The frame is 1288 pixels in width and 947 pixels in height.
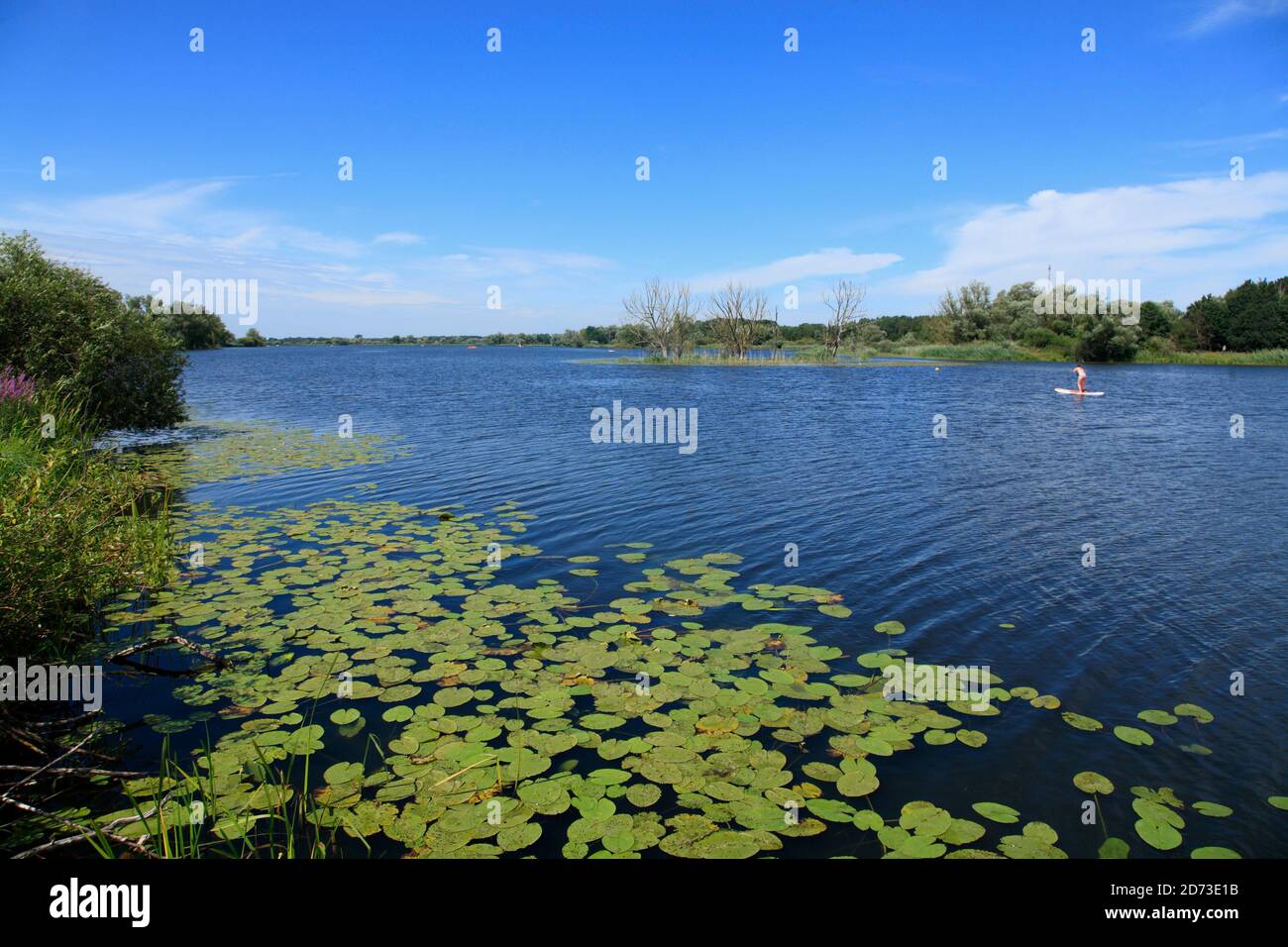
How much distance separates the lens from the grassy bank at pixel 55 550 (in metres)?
5.70

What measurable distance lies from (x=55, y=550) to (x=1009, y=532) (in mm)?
12254

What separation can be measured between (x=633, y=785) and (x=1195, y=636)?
6379 mm

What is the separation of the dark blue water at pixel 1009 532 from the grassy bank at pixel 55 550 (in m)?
4.20

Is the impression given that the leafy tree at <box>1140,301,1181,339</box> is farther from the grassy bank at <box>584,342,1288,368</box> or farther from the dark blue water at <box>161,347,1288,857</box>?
the dark blue water at <box>161,347,1288,857</box>

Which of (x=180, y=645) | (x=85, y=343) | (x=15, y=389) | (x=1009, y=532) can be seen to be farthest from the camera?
(x=85, y=343)

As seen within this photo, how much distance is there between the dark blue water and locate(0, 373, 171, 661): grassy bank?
420 centimetres

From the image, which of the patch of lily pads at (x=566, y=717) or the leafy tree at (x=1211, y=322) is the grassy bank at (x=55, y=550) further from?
the leafy tree at (x=1211, y=322)

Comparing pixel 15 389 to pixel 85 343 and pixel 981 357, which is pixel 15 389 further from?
pixel 981 357

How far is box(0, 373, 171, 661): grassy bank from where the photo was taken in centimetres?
570

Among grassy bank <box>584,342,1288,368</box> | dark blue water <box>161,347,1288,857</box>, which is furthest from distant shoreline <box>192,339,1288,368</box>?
dark blue water <box>161,347,1288,857</box>

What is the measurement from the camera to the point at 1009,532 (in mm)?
11047

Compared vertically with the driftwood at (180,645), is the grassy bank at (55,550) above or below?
above

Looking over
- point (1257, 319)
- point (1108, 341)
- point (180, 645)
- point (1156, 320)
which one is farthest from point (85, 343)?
point (1156, 320)

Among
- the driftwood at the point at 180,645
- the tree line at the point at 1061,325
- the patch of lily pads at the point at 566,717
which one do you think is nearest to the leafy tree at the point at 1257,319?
the tree line at the point at 1061,325
